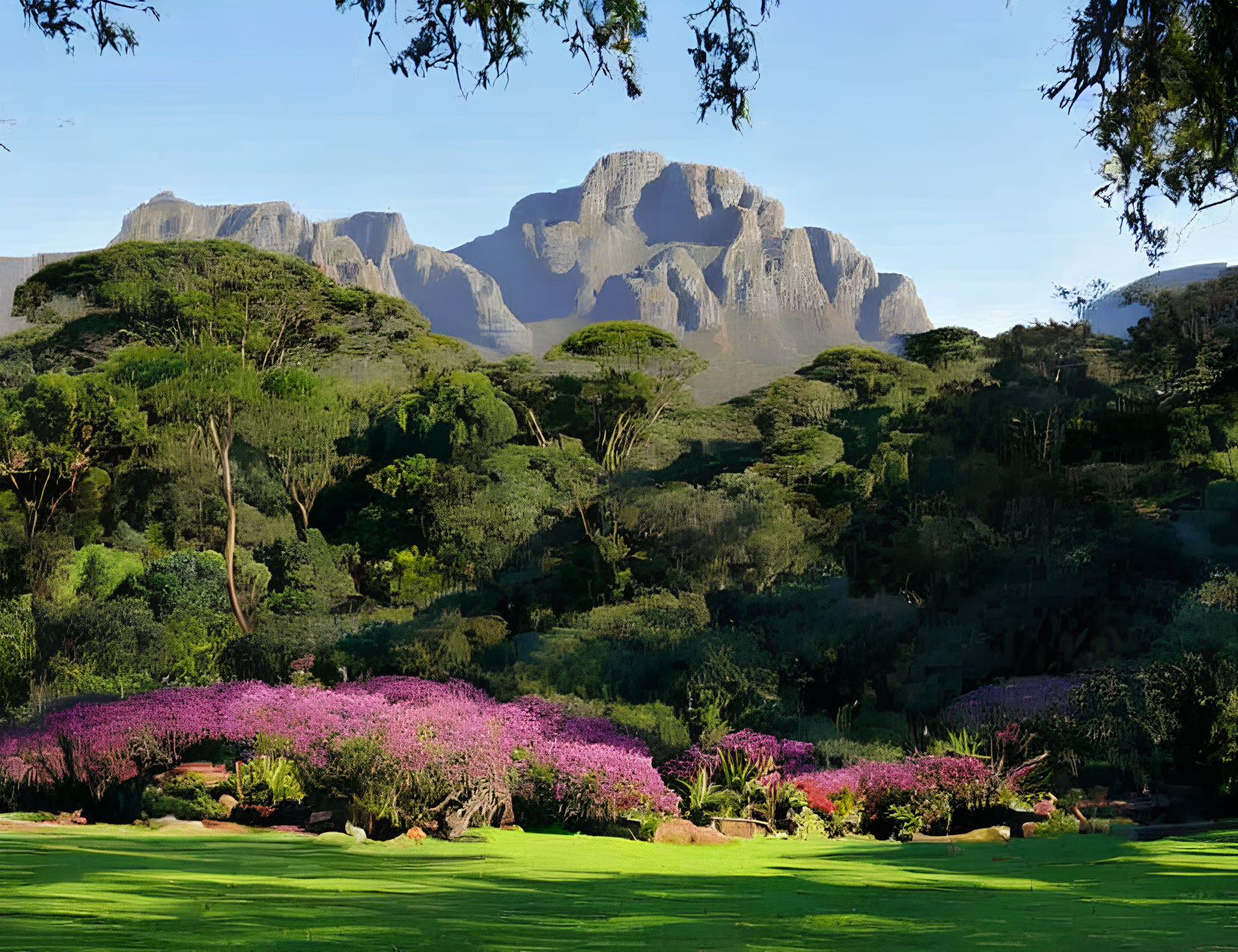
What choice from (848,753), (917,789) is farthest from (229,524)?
(917,789)

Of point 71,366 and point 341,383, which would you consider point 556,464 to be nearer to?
point 341,383

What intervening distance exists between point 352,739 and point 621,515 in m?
7.25

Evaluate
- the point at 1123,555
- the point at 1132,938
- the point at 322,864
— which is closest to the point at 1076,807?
the point at 1123,555

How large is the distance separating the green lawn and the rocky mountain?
160ft

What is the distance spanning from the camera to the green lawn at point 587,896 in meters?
3.93

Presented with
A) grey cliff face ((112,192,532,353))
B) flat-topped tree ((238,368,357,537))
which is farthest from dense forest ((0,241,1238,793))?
grey cliff face ((112,192,532,353))

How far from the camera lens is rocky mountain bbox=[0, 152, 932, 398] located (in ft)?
218

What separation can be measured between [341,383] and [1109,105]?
13.1 m

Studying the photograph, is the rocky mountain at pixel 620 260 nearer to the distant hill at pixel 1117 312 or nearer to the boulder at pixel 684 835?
the distant hill at pixel 1117 312

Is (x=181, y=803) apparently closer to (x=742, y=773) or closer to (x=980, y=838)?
(x=742, y=773)

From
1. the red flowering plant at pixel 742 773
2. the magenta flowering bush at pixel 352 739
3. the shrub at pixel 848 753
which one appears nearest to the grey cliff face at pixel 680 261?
the shrub at pixel 848 753

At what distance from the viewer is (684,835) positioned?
8.60 metres

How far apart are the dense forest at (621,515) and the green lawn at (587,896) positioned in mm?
3210

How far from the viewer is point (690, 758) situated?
1013 centimetres
